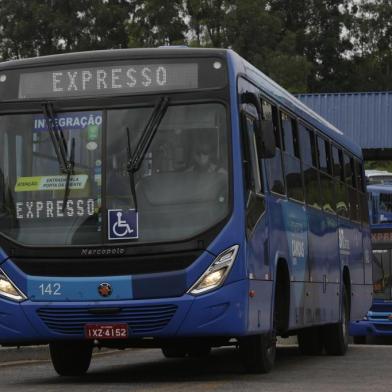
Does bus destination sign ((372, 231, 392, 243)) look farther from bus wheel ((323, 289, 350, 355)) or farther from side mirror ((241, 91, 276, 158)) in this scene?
side mirror ((241, 91, 276, 158))

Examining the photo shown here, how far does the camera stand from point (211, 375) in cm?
1373

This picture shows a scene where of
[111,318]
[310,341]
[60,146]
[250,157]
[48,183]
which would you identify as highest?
[60,146]

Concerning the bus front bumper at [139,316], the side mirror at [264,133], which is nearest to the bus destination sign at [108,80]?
the side mirror at [264,133]

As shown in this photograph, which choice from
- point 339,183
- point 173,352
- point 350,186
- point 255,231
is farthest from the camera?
point 350,186

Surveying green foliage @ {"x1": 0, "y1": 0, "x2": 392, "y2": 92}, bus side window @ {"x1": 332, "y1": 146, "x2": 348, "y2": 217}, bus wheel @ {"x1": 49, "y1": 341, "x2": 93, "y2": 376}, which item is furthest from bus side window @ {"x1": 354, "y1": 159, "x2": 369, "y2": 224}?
green foliage @ {"x1": 0, "y1": 0, "x2": 392, "y2": 92}

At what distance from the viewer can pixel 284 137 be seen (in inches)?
590

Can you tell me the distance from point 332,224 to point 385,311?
12.0 metres

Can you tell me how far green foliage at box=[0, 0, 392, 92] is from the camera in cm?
7975

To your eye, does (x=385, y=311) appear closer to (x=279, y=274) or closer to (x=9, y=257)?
(x=279, y=274)

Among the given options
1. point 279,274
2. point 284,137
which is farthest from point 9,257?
point 284,137

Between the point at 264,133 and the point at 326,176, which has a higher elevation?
the point at 264,133

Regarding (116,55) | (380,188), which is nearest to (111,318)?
(116,55)

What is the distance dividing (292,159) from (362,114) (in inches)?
1374

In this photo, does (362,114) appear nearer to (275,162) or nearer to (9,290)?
(275,162)
